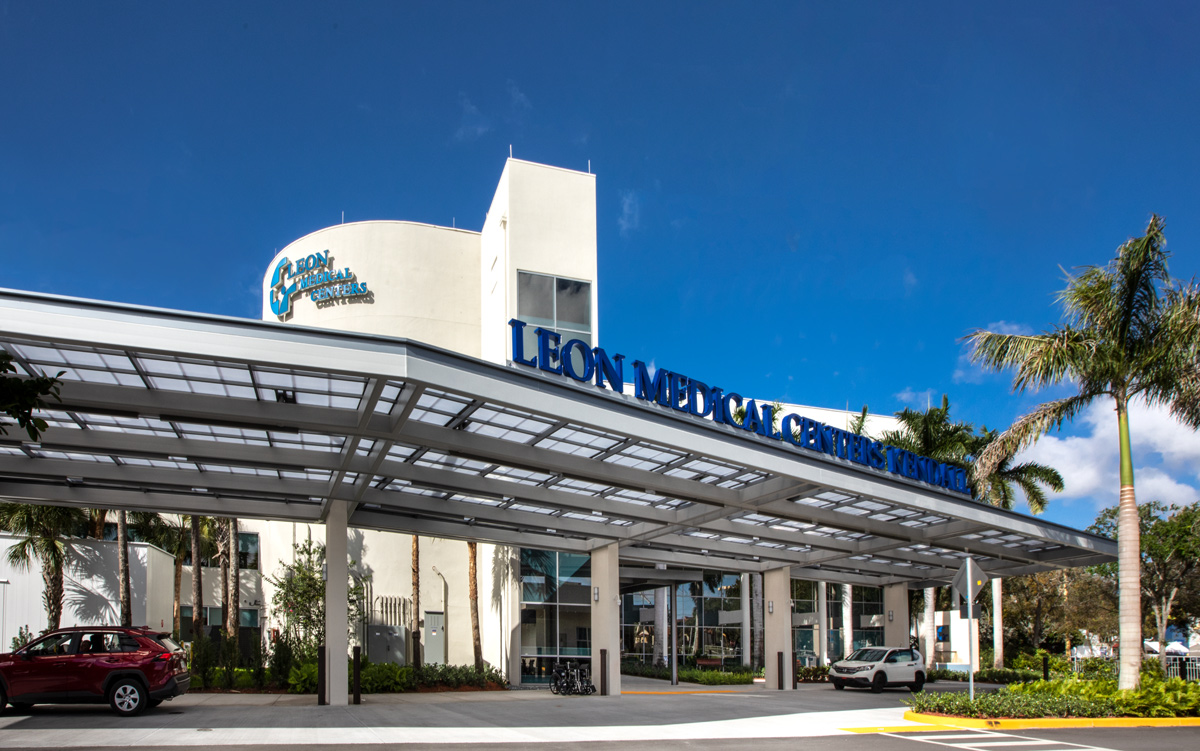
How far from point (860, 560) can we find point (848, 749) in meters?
18.1

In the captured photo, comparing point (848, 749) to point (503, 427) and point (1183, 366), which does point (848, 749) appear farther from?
point (1183, 366)

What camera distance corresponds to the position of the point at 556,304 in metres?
32.1

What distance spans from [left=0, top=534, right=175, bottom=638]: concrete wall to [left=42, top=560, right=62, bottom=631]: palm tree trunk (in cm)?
10

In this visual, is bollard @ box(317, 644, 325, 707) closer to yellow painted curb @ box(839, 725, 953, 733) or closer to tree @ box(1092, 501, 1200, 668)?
yellow painted curb @ box(839, 725, 953, 733)

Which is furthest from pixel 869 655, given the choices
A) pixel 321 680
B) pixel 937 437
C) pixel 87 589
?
pixel 87 589

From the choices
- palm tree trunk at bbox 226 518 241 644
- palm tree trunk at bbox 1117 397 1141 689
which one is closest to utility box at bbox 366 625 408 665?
palm tree trunk at bbox 226 518 241 644

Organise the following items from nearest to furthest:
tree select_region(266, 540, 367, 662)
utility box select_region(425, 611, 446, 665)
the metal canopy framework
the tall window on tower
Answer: the metal canopy framework, tree select_region(266, 540, 367, 662), the tall window on tower, utility box select_region(425, 611, 446, 665)

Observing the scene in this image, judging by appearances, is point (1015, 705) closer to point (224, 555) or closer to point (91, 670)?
point (91, 670)

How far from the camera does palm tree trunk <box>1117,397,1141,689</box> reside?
67.0 feet

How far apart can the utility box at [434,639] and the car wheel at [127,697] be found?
16423 mm

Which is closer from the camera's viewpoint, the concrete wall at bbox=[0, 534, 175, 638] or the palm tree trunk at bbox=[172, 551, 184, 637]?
the concrete wall at bbox=[0, 534, 175, 638]

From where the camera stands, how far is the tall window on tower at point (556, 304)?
31.6 m

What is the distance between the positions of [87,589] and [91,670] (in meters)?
10.3

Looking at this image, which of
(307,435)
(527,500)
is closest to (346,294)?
(527,500)
